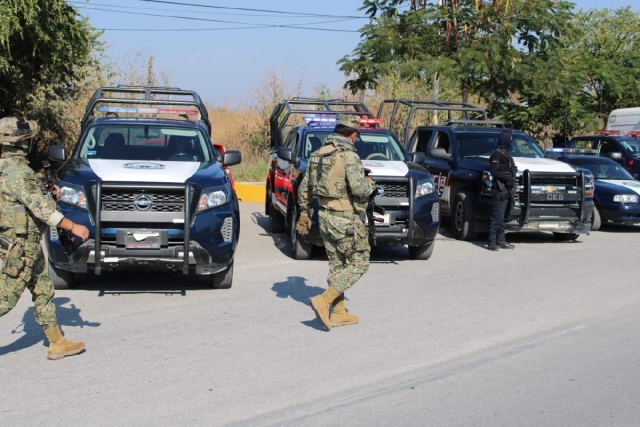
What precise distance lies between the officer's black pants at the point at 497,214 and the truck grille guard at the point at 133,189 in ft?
18.9

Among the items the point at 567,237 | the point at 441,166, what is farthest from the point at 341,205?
the point at 567,237

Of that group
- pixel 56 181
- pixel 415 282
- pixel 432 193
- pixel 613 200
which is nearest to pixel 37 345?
pixel 56 181

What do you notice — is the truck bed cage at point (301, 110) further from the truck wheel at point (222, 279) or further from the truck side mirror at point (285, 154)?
the truck wheel at point (222, 279)

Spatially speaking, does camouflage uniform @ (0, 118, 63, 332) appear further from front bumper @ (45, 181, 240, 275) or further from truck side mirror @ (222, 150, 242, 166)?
truck side mirror @ (222, 150, 242, 166)

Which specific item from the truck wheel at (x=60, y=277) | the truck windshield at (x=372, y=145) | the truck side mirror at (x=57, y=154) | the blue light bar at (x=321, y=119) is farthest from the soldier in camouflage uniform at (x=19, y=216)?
the blue light bar at (x=321, y=119)

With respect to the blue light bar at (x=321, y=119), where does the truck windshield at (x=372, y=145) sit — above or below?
below

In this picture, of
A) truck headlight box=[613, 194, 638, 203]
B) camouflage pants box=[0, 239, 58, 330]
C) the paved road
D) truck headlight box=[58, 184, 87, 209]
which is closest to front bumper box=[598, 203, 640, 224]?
truck headlight box=[613, 194, 638, 203]

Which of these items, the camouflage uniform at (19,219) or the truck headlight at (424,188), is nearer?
the camouflage uniform at (19,219)

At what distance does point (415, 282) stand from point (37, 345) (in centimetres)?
459

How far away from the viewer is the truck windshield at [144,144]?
30.5ft

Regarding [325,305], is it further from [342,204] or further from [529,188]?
[529,188]

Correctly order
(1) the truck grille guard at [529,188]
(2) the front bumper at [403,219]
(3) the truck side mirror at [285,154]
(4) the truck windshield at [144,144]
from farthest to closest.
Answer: (1) the truck grille guard at [529,188] → (3) the truck side mirror at [285,154] → (2) the front bumper at [403,219] → (4) the truck windshield at [144,144]

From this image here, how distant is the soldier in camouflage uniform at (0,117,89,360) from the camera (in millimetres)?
5660

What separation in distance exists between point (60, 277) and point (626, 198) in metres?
10.6
